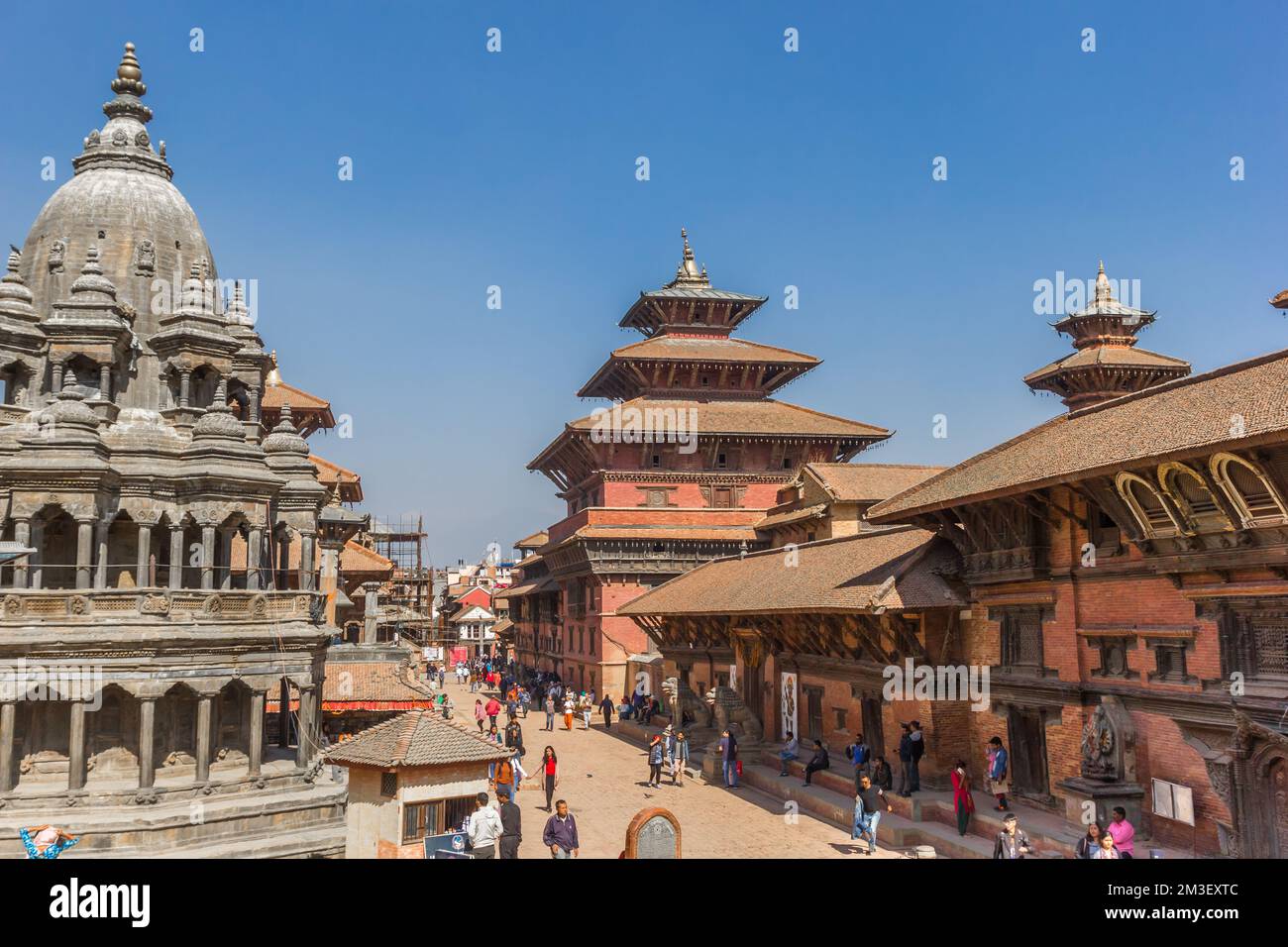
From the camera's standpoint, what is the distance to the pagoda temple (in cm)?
5431

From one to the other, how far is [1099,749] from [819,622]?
9521mm

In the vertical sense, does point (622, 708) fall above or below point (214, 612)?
below

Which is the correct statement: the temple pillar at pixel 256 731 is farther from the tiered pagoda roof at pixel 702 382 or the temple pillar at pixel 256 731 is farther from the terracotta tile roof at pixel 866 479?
the tiered pagoda roof at pixel 702 382

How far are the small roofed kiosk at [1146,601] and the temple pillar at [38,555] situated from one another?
1929 cm

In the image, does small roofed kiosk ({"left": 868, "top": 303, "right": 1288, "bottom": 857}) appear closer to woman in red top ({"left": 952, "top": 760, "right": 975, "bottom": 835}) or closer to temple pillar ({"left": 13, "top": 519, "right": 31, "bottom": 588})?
woman in red top ({"left": 952, "top": 760, "right": 975, "bottom": 835})

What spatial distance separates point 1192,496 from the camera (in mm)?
15219

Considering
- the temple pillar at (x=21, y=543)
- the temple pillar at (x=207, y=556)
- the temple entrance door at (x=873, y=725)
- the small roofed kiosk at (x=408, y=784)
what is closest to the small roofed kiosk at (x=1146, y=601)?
the temple entrance door at (x=873, y=725)

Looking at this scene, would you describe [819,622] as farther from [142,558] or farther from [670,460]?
[670,460]

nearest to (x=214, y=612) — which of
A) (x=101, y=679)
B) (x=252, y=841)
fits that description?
(x=101, y=679)

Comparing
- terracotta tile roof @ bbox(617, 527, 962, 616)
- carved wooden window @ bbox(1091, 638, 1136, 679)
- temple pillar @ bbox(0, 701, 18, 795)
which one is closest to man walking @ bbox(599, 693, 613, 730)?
terracotta tile roof @ bbox(617, 527, 962, 616)

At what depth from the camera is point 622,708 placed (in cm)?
4550
